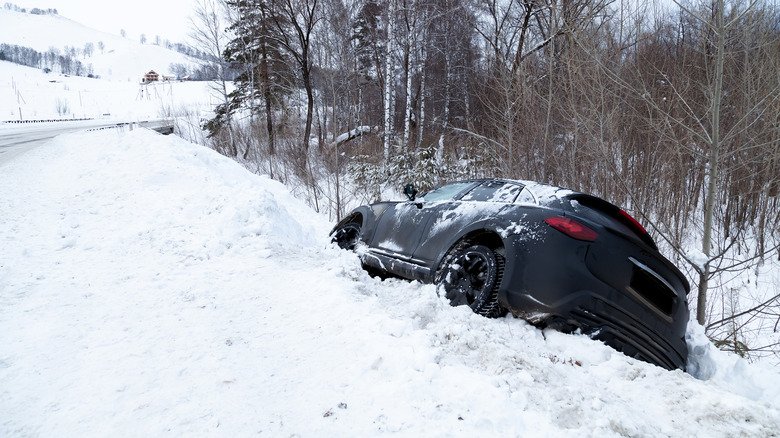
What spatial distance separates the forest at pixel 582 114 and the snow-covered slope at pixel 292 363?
7.24 ft

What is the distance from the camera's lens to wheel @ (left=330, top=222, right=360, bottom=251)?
6134 mm

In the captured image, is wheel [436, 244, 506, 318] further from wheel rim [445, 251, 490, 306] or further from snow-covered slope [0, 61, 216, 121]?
snow-covered slope [0, 61, 216, 121]

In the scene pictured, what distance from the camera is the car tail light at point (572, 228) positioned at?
3.05 metres

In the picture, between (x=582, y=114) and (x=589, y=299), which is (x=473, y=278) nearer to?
(x=589, y=299)

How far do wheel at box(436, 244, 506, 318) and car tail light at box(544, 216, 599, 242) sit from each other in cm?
51

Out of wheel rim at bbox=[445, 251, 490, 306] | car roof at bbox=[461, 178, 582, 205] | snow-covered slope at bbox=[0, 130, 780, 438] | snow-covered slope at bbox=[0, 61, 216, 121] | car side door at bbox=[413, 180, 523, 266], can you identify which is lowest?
snow-covered slope at bbox=[0, 130, 780, 438]

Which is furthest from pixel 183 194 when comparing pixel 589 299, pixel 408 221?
pixel 589 299

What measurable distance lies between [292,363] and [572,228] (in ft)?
7.17

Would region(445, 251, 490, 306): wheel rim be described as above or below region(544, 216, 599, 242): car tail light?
below

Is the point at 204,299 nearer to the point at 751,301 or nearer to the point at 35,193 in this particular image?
the point at 35,193

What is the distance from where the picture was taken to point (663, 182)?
29.1ft

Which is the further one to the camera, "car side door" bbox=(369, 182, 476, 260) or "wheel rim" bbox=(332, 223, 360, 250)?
"wheel rim" bbox=(332, 223, 360, 250)

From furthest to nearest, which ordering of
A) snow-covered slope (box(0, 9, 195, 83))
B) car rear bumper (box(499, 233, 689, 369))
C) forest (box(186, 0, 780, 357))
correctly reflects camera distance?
snow-covered slope (box(0, 9, 195, 83)), forest (box(186, 0, 780, 357)), car rear bumper (box(499, 233, 689, 369))

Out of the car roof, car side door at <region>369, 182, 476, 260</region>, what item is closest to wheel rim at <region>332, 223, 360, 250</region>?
car side door at <region>369, 182, 476, 260</region>
